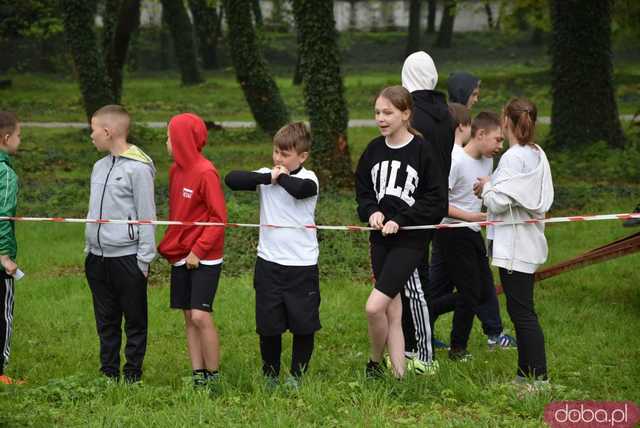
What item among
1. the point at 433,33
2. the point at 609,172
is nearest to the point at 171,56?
the point at 433,33

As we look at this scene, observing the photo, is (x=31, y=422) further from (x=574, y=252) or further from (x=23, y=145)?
(x=23, y=145)

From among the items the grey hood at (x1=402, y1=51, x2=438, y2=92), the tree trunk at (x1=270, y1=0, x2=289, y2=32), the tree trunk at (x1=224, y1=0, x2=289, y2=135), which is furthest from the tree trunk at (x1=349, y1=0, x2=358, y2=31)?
the grey hood at (x1=402, y1=51, x2=438, y2=92)

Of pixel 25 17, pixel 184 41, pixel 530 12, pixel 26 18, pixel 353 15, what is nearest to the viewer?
pixel 25 17

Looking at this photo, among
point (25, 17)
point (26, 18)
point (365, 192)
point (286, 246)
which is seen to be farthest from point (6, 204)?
point (26, 18)

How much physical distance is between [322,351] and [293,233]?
178 centimetres

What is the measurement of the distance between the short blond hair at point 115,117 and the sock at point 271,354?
1643mm

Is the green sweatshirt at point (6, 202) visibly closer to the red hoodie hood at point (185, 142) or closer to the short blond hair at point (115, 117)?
the short blond hair at point (115, 117)

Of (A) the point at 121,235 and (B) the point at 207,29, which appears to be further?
(B) the point at 207,29

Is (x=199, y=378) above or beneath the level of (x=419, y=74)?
beneath

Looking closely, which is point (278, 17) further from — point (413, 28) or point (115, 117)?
point (115, 117)

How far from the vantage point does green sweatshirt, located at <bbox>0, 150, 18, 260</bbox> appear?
661cm

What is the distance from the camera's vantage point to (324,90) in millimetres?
14453

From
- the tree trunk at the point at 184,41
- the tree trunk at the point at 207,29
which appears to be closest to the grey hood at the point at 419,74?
the tree trunk at the point at 184,41

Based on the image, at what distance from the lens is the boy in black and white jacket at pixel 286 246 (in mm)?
6156
